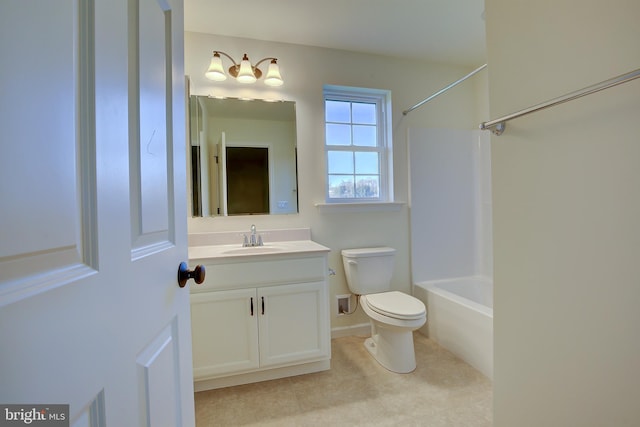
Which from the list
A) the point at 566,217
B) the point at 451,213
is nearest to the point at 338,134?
the point at 451,213

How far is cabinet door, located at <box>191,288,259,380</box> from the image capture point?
5.12 ft

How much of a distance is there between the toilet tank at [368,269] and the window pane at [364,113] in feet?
3.79

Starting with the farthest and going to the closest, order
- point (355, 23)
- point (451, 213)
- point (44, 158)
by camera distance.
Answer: point (451, 213)
point (355, 23)
point (44, 158)

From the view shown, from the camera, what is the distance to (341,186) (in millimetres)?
2369

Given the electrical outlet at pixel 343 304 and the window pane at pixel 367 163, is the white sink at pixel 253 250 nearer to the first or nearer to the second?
the electrical outlet at pixel 343 304

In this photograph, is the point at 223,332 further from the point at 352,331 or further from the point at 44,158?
the point at 44,158

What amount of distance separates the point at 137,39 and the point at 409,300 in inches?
76.6

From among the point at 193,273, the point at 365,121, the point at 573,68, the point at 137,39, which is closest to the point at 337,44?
the point at 365,121

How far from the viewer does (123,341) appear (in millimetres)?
470

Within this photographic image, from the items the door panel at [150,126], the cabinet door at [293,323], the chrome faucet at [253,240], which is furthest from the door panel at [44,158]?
the chrome faucet at [253,240]

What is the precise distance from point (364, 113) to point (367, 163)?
1.49ft

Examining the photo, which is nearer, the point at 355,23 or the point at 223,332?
the point at 223,332

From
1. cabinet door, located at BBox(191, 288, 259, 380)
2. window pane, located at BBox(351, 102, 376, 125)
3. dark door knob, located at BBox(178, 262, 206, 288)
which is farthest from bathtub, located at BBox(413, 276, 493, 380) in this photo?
dark door knob, located at BBox(178, 262, 206, 288)

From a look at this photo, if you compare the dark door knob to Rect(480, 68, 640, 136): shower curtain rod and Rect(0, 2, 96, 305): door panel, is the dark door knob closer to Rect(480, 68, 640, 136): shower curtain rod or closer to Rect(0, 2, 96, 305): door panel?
Rect(0, 2, 96, 305): door panel
